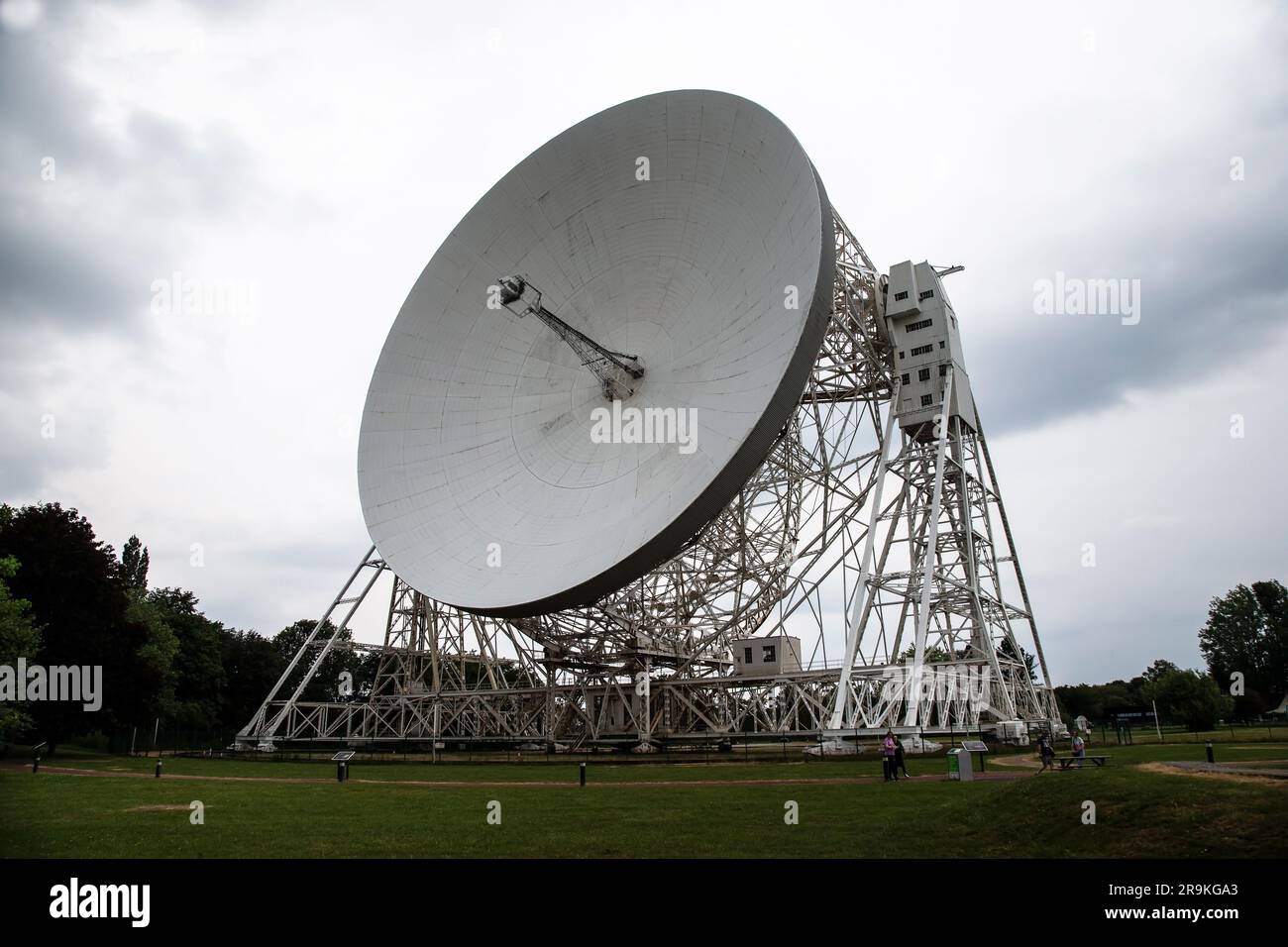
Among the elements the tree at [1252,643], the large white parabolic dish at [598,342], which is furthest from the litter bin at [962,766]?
the tree at [1252,643]

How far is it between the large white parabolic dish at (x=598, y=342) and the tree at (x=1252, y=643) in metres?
59.5

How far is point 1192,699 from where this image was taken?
56125mm

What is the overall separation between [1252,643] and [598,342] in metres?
66.4

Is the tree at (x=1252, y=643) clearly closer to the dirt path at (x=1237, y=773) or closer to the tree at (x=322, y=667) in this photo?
the dirt path at (x=1237, y=773)

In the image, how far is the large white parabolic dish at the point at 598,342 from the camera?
28.9 metres

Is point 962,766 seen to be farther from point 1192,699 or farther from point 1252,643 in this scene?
point 1252,643

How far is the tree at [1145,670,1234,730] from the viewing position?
5553cm

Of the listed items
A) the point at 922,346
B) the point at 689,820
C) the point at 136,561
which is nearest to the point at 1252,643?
the point at 922,346

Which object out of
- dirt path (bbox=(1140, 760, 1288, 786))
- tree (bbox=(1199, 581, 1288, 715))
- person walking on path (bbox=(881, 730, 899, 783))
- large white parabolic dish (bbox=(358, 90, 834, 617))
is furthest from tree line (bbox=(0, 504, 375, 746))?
tree (bbox=(1199, 581, 1288, 715))

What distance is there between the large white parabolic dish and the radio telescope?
0.10 m

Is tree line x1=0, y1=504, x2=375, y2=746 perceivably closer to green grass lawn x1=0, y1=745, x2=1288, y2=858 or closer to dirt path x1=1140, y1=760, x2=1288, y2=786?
green grass lawn x1=0, y1=745, x2=1288, y2=858

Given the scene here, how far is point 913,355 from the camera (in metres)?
39.8
